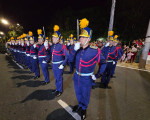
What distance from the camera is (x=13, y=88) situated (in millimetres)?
4055

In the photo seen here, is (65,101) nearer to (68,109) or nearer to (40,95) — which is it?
(68,109)

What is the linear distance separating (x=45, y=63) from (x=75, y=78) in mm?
2117

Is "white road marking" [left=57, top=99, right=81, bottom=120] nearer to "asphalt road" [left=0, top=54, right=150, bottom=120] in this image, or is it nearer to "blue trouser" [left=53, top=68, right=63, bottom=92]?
"asphalt road" [left=0, top=54, right=150, bottom=120]

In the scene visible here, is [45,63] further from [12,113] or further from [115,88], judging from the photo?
[115,88]

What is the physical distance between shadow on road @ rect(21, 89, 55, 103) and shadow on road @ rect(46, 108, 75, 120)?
0.77 metres

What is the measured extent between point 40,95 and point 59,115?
4.31 ft

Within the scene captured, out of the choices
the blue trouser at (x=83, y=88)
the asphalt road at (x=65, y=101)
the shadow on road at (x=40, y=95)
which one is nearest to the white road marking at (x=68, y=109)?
the asphalt road at (x=65, y=101)

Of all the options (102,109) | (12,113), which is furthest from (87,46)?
(12,113)

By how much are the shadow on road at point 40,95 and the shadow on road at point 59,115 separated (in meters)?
0.77

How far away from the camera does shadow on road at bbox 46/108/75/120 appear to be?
8.09ft

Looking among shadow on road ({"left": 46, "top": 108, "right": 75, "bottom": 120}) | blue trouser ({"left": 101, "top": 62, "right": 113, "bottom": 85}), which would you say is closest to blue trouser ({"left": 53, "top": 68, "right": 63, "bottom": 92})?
shadow on road ({"left": 46, "top": 108, "right": 75, "bottom": 120})

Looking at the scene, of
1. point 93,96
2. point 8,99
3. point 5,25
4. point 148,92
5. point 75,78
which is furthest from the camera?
point 5,25

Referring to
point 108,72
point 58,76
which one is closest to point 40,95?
point 58,76

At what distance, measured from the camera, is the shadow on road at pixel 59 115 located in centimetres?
247
